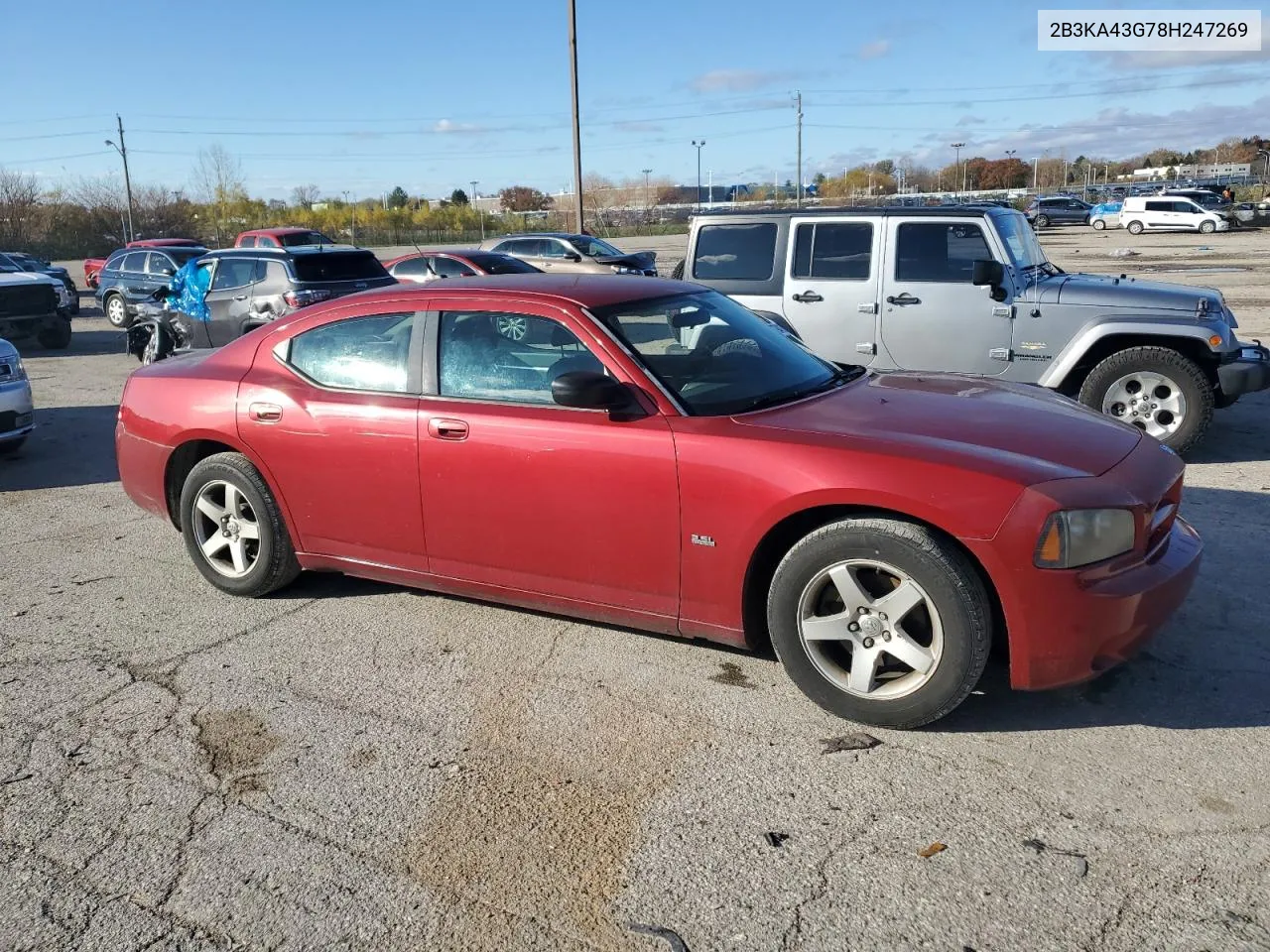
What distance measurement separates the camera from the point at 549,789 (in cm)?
333

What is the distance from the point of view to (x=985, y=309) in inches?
305

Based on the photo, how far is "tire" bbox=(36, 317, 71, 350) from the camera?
16.6 m

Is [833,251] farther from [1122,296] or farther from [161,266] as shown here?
[161,266]

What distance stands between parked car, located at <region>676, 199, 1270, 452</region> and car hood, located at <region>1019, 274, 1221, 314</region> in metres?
0.01

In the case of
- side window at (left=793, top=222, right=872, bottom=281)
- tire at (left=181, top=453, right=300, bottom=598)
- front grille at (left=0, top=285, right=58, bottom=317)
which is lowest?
tire at (left=181, top=453, right=300, bottom=598)

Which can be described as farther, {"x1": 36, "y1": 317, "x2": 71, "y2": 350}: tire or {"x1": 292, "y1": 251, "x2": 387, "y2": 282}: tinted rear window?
{"x1": 36, "y1": 317, "x2": 71, "y2": 350}: tire

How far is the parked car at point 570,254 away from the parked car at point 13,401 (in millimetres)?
12867

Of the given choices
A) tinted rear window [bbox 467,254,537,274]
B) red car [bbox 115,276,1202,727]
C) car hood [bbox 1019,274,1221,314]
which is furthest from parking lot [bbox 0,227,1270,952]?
tinted rear window [bbox 467,254,537,274]

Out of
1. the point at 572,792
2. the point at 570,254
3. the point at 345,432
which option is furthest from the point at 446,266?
the point at 572,792

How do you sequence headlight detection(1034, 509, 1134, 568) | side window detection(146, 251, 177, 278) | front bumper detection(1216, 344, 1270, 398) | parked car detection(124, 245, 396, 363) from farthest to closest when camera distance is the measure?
side window detection(146, 251, 177, 278) < parked car detection(124, 245, 396, 363) < front bumper detection(1216, 344, 1270, 398) < headlight detection(1034, 509, 1134, 568)

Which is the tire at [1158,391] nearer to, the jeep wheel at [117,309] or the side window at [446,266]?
the side window at [446,266]

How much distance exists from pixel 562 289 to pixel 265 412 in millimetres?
1571

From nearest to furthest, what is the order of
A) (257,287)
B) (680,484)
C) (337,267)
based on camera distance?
1. (680,484)
2. (257,287)
3. (337,267)

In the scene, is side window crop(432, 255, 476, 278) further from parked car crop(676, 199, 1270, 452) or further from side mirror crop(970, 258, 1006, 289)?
side mirror crop(970, 258, 1006, 289)
